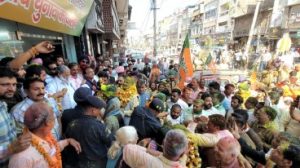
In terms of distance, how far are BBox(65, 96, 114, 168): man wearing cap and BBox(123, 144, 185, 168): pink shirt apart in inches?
13.8

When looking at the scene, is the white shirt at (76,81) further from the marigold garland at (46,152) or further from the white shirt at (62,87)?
the marigold garland at (46,152)

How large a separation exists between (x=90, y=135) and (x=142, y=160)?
604 millimetres

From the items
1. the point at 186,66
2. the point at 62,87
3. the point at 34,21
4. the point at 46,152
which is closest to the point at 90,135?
the point at 46,152

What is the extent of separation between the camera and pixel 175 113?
3686 millimetres

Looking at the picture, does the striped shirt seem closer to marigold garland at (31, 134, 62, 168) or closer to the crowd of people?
the crowd of people

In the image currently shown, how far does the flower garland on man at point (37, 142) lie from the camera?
158 cm

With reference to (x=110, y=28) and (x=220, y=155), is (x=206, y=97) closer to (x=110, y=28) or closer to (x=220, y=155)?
(x=220, y=155)

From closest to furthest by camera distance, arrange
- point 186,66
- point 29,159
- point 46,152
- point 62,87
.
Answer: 1. point 29,159
2. point 46,152
3. point 62,87
4. point 186,66

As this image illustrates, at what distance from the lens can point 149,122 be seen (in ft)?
8.59

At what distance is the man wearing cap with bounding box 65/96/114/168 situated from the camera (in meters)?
2.17

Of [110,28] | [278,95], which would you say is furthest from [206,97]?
[110,28]

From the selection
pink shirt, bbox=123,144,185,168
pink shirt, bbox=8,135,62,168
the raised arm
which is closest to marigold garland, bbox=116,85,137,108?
the raised arm

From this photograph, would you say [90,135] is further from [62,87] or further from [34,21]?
[34,21]

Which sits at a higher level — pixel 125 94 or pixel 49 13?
pixel 49 13
